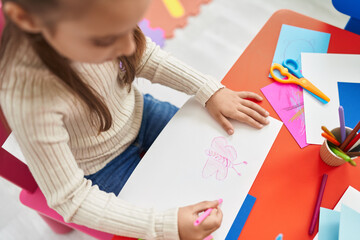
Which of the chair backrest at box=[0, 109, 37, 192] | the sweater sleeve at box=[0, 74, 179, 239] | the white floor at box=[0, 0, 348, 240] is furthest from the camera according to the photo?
the white floor at box=[0, 0, 348, 240]

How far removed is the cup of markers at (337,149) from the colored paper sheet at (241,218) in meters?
0.15

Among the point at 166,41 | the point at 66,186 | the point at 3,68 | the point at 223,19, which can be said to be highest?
the point at 223,19

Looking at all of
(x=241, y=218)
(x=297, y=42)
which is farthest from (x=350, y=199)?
(x=297, y=42)

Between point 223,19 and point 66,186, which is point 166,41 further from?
point 66,186

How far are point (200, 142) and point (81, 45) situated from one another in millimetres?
289

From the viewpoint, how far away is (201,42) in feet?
4.70

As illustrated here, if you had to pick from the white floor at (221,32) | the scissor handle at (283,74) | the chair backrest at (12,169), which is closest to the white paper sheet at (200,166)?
the scissor handle at (283,74)

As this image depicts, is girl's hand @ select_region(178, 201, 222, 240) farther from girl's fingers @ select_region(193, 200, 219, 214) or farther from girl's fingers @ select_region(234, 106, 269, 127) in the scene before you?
girl's fingers @ select_region(234, 106, 269, 127)

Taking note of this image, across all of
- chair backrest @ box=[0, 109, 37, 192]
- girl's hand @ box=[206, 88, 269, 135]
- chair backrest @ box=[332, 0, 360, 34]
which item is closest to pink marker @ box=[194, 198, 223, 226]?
girl's hand @ box=[206, 88, 269, 135]

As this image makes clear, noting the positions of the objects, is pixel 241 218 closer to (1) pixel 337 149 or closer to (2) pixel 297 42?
(1) pixel 337 149

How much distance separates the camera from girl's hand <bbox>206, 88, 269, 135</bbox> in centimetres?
60

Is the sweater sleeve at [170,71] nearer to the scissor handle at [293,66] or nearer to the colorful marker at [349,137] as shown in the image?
the scissor handle at [293,66]

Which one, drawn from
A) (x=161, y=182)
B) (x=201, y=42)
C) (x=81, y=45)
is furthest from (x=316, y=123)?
(x=201, y=42)

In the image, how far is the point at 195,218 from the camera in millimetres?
513
